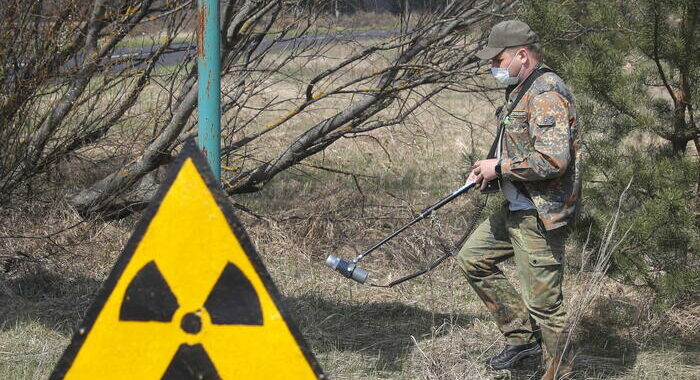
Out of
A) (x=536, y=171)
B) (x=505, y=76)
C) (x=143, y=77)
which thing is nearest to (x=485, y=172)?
(x=536, y=171)

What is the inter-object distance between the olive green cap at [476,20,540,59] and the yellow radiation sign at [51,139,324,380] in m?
2.39

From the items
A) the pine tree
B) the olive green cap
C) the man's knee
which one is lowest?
the man's knee

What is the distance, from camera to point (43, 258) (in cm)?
617

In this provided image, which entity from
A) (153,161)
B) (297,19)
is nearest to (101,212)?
(153,161)

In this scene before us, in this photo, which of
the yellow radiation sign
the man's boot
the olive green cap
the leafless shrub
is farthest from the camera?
the leafless shrub

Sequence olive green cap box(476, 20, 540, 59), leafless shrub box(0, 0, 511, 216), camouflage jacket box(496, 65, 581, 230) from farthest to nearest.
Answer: leafless shrub box(0, 0, 511, 216), olive green cap box(476, 20, 540, 59), camouflage jacket box(496, 65, 581, 230)

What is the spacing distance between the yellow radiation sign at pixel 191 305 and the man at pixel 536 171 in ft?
7.22

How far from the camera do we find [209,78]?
345 centimetres

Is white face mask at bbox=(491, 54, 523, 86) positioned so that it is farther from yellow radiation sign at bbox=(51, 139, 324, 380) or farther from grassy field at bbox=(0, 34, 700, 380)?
yellow radiation sign at bbox=(51, 139, 324, 380)

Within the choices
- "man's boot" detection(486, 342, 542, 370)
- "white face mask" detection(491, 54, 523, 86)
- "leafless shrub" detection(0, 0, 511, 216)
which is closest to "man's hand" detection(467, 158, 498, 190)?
Result: "white face mask" detection(491, 54, 523, 86)

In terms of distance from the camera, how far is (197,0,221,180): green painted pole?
3.41 metres

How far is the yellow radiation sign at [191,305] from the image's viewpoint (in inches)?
83.0

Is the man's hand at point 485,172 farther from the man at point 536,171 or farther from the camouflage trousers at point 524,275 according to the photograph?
the camouflage trousers at point 524,275

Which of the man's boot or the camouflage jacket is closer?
the camouflage jacket
